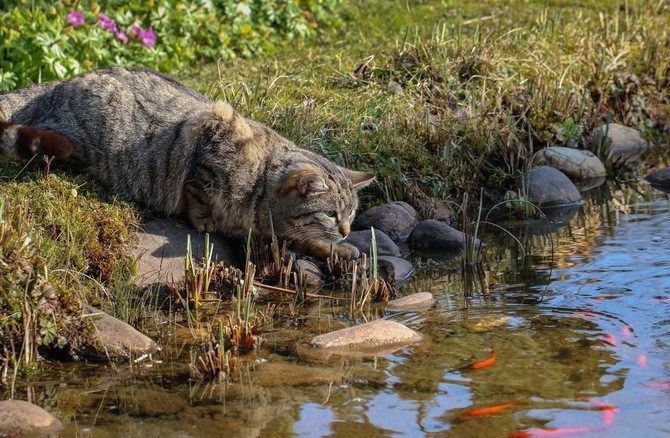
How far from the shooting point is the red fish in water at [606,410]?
4.04m

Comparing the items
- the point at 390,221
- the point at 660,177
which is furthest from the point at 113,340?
the point at 660,177

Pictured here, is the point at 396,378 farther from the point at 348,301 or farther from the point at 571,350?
the point at 348,301

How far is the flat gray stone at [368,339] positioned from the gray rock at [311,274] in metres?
1.24

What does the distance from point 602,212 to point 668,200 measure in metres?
0.76

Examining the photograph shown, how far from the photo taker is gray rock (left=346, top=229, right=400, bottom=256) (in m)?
6.91

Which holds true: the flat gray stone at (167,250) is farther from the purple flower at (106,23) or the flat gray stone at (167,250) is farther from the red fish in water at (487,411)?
the purple flower at (106,23)

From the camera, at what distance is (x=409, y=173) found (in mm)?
8141

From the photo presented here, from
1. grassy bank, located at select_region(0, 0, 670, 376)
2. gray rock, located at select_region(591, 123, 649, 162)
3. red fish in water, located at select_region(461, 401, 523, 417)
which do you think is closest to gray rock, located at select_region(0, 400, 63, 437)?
grassy bank, located at select_region(0, 0, 670, 376)

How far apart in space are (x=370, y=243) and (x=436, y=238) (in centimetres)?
66

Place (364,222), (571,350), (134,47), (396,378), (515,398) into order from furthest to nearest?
(134,47), (364,222), (571,350), (396,378), (515,398)

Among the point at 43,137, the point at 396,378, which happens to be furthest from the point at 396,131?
the point at 396,378

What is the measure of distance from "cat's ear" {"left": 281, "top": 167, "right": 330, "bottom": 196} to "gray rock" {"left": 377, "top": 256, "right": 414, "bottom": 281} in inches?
31.5

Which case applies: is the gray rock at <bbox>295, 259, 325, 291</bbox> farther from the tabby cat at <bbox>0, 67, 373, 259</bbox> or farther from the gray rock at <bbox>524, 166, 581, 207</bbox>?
the gray rock at <bbox>524, 166, 581, 207</bbox>

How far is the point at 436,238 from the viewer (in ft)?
23.9
